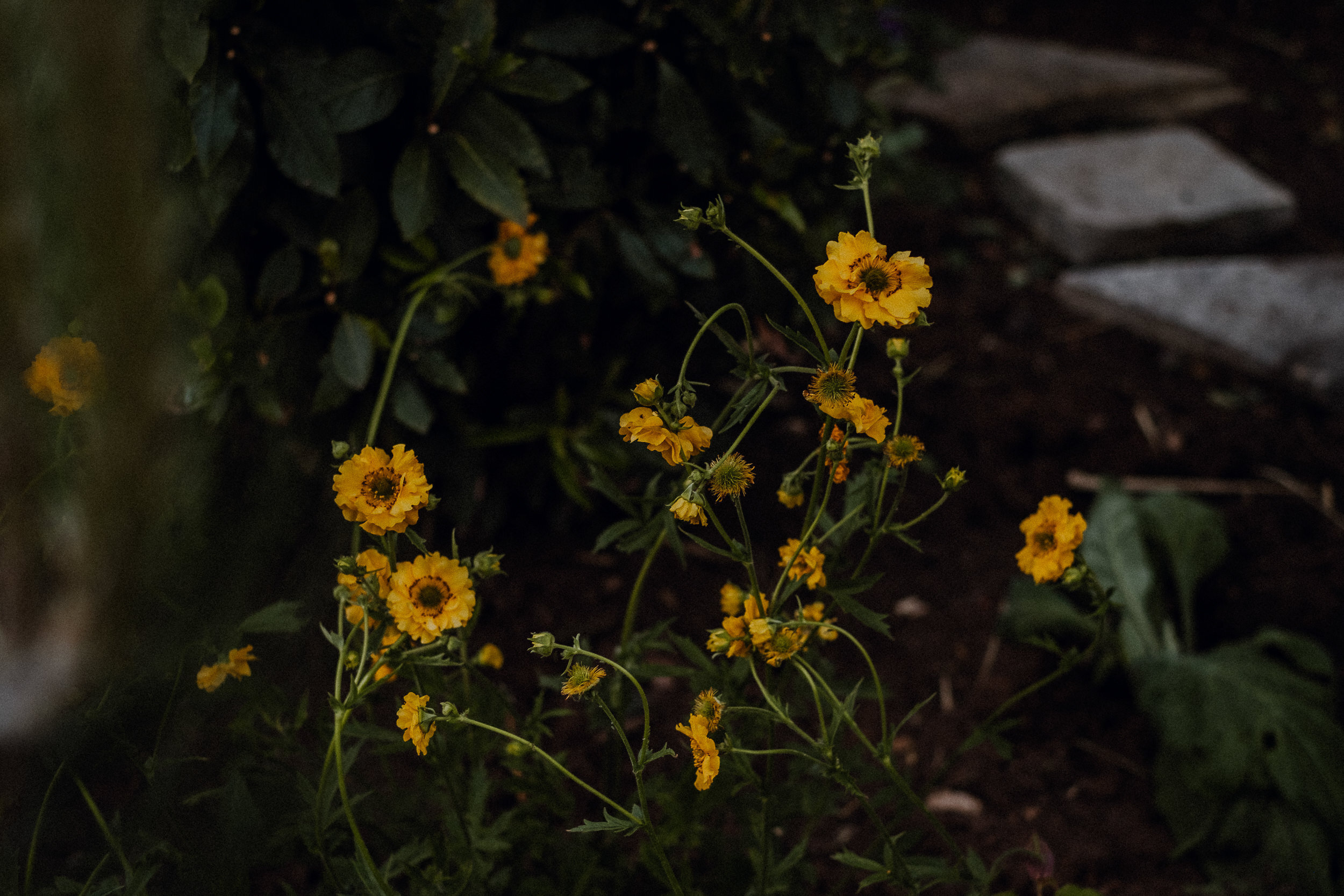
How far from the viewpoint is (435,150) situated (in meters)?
1.36

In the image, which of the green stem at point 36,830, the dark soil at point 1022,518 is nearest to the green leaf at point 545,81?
the dark soil at point 1022,518

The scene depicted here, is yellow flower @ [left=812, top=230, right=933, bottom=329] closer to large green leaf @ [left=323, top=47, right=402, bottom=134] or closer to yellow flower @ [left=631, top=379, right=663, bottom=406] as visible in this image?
yellow flower @ [left=631, top=379, right=663, bottom=406]

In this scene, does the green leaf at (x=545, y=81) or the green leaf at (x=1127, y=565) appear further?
the green leaf at (x=1127, y=565)

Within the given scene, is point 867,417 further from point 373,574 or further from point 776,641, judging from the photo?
point 373,574

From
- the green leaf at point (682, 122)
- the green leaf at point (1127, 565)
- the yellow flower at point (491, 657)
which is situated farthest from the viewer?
the green leaf at point (1127, 565)

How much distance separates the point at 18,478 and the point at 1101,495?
5.56ft

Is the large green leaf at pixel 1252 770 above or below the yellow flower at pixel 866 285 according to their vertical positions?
below

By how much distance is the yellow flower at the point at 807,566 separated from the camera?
0.92 m

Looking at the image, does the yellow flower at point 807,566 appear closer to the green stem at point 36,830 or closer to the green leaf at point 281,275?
the green stem at point 36,830

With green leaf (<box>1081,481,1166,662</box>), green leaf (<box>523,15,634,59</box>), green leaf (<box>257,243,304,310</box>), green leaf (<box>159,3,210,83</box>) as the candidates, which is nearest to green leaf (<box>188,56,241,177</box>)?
green leaf (<box>159,3,210,83</box>)

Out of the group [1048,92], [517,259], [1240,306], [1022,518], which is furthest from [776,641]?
[1048,92]

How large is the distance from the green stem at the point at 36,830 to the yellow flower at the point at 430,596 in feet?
1.02

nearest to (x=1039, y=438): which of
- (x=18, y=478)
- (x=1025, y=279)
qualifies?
(x=1025, y=279)

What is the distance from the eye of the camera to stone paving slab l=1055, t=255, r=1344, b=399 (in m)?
2.21
